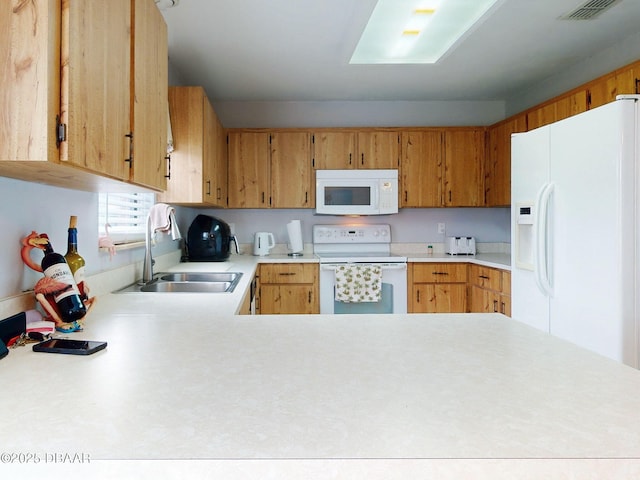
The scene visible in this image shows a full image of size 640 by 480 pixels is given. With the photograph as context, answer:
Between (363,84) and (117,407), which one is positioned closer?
(117,407)

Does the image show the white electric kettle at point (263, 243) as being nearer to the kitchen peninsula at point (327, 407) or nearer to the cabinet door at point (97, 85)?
the cabinet door at point (97, 85)

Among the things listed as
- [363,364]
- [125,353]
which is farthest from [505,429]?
[125,353]

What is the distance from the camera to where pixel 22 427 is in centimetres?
59

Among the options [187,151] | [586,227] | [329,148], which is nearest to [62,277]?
[187,151]

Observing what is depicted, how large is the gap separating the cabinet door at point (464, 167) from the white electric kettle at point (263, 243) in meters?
1.76

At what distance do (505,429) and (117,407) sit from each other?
1.89 feet

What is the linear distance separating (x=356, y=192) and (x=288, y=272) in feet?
3.37

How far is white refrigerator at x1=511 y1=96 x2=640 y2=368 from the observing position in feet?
5.83

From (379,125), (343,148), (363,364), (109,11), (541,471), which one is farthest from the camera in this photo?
(379,125)

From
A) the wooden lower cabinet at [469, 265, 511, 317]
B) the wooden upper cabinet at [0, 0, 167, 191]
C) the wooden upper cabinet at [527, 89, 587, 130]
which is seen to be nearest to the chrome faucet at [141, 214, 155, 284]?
the wooden upper cabinet at [0, 0, 167, 191]

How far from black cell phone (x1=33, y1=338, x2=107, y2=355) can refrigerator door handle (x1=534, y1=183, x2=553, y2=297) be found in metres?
2.06

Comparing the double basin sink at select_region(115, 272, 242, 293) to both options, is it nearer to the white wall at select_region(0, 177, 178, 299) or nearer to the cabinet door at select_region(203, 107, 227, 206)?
the white wall at select_region(0, 177, 178, 299)

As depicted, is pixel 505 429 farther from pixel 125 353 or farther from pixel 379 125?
pixel 379 125

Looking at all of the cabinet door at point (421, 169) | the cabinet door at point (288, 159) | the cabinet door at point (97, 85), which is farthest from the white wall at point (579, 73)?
the cabinet door at point (97, 85)
